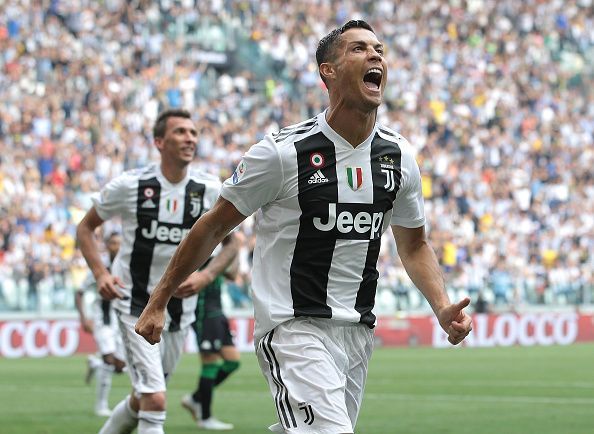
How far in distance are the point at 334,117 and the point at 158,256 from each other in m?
3.66

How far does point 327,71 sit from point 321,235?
0.78 metres

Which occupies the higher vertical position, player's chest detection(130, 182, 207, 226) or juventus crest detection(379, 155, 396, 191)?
player's chest detection(130, 182, 207, 226)

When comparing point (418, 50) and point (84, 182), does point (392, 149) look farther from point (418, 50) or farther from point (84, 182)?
point (418, 50)

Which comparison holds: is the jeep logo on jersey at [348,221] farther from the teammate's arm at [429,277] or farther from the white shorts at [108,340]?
the white shorts at [108,340]

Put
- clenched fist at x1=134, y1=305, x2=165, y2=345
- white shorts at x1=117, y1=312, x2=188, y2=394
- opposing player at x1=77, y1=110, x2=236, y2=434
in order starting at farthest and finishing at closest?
opposing player at x1=77, y1=110, x2=236, y2=434 → white shorts at x1=117, y1=312, x2=188, y2=394 → clenched fist at x1=134, y1=305, x2=165, y2=345

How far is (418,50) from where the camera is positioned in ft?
130

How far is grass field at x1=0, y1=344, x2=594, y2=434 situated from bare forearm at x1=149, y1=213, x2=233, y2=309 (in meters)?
6.25

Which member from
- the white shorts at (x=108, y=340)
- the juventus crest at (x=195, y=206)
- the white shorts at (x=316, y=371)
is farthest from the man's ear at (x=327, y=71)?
the white shorts at (x=108, y=340)

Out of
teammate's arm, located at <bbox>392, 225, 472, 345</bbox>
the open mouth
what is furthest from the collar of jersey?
teammate's arm, located at <bbox>392, 225, 472, 345</bbox>

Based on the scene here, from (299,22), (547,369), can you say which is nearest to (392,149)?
(547,369)

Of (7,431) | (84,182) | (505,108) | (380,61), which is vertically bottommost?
(7,431)

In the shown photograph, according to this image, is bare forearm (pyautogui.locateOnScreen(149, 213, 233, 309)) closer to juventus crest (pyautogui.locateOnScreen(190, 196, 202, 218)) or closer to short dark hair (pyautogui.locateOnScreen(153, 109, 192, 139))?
juventus crest (pyautogui.locateOnScreen(190, 196, 202, 218))

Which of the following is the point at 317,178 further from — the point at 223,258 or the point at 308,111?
the point at 308,111

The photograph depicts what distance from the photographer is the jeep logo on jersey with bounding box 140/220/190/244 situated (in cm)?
978
